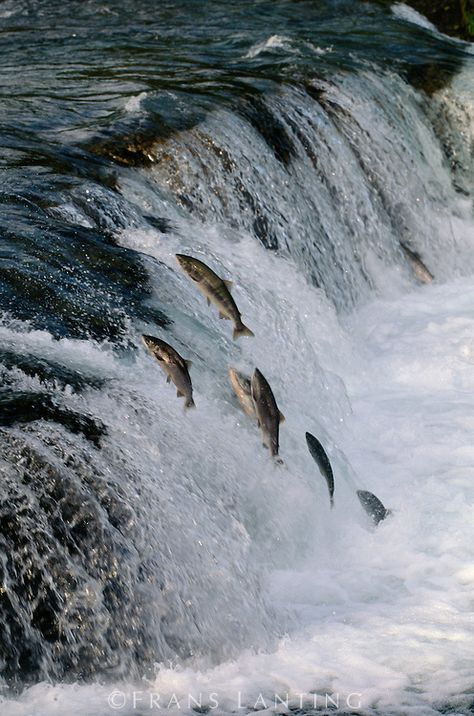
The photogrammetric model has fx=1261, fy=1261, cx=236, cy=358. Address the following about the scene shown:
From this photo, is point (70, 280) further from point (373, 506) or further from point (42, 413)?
point (373, 506)

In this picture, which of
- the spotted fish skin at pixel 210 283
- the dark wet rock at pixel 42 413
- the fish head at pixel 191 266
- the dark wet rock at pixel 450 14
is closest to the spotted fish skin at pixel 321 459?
the spotted fish skin at pixel 210 283

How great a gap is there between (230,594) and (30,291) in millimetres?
1772

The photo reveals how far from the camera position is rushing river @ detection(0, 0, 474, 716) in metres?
4.28

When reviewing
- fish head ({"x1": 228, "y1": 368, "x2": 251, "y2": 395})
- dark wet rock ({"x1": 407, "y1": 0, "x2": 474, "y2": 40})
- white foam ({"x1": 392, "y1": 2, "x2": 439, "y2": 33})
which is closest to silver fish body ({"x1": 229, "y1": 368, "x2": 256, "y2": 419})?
fish head ({"x1": 228, "y1": 368, "x2": 251, "y2": 395})

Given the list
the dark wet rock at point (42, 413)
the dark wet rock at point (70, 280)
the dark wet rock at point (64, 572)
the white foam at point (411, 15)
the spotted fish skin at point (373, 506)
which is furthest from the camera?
the white foam at point (411, 15)

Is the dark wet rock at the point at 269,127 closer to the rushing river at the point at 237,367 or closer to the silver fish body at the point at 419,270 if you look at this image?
the rushing river at the point at 237,367

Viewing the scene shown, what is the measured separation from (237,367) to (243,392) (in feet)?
1.37

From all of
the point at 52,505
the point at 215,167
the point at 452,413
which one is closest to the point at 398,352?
the point at 452,413

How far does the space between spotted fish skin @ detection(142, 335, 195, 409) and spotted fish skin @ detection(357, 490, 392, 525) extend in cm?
112

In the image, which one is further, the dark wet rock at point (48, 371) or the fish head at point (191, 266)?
the fish head at point (191, 266)

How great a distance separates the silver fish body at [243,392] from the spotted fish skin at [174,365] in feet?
1.52

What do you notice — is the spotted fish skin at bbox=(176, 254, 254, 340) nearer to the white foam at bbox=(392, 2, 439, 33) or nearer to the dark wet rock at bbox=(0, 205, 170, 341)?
the dark wet rock at bbox=(0, 205, 170, 341)

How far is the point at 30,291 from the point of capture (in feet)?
18.4

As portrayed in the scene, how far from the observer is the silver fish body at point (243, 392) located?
5465 millimetres
